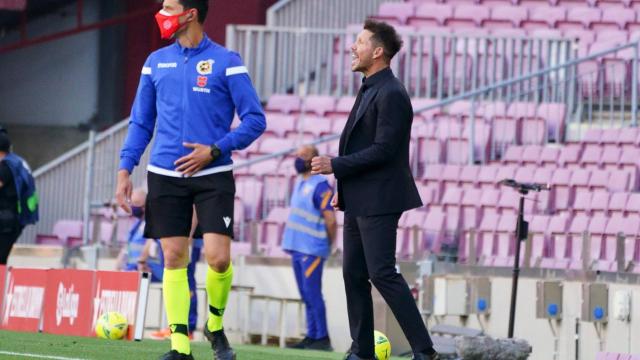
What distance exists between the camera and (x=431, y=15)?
877 inches

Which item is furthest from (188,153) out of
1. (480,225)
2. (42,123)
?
(42,123)

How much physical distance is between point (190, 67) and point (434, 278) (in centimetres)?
689

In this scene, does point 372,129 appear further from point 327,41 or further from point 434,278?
point 327,41

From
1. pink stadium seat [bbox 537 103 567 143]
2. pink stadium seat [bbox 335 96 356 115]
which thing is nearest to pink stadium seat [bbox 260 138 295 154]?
pink stadium seat [bbox 335 96 356 115]

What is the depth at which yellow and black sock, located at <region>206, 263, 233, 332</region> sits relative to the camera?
30.1 ft

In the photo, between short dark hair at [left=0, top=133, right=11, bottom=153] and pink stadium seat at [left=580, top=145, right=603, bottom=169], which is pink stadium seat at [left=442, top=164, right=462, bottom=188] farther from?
short dark hair at [left=0, top=133, right=11, bottom=153]

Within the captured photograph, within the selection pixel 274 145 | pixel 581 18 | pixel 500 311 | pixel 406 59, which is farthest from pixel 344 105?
pixel 500 311

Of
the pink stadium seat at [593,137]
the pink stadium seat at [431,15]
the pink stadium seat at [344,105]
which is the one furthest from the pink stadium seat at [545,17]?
the pink stadium seat at [593,137]

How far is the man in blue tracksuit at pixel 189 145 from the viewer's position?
8922 millimetres

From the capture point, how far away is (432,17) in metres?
22.2

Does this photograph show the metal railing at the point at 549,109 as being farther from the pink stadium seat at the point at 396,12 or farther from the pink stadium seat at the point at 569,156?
the pink stadium seat at the point at 396,12

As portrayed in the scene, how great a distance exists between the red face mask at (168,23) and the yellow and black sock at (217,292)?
51.2 inches

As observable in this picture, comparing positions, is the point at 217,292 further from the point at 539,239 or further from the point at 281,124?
the point at 281,124

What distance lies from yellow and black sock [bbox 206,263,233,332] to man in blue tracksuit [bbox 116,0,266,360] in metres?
0.01
